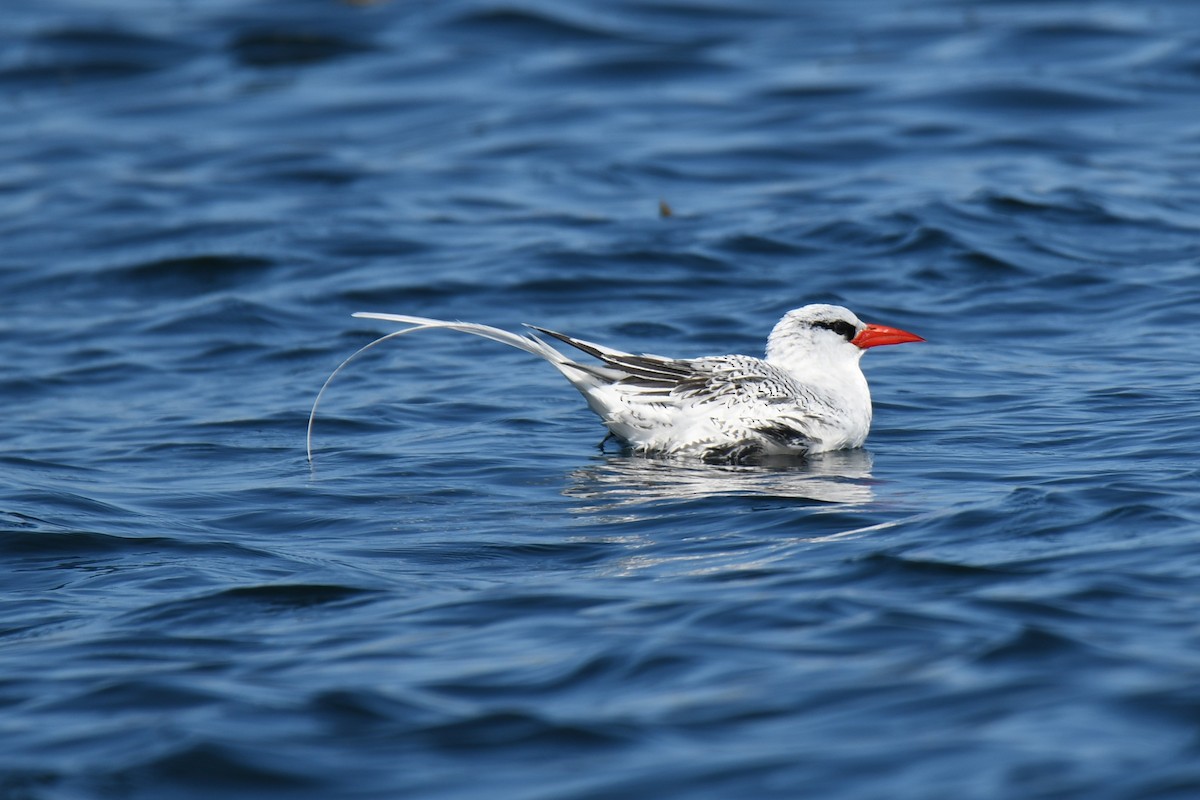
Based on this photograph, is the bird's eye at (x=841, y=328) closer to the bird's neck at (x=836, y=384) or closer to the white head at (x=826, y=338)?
the white head at (x=826, y=338)

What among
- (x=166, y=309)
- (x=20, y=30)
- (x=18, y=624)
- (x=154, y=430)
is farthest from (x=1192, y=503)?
(x=20, y=30)

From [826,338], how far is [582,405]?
1843 millimetres

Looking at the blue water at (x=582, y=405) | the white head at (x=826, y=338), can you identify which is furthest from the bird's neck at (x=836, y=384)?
the blue water at (x=582, y=405)

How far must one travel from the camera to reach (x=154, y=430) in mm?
11328

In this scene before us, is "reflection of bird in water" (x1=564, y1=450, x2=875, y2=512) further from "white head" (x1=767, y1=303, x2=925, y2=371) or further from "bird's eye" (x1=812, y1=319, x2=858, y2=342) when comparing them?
"bird's eye" (x1=812, y1=319, x2=858, y2=342)

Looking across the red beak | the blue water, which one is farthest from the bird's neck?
the blue water

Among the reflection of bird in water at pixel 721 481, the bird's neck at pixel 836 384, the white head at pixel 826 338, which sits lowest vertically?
the reflection of bird in water at pixel 721 481

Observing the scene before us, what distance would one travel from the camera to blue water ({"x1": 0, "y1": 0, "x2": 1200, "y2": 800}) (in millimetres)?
5852

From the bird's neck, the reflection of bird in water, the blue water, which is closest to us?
the blue water

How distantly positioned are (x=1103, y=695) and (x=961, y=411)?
17.3 ft

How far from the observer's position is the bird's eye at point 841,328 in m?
10.9

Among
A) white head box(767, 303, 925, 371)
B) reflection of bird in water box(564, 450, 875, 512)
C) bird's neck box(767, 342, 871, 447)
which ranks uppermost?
white head box(767, 303, 925, 371)

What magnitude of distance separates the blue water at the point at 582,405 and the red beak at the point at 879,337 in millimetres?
524

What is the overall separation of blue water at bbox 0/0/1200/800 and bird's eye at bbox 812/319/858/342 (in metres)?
0.63
